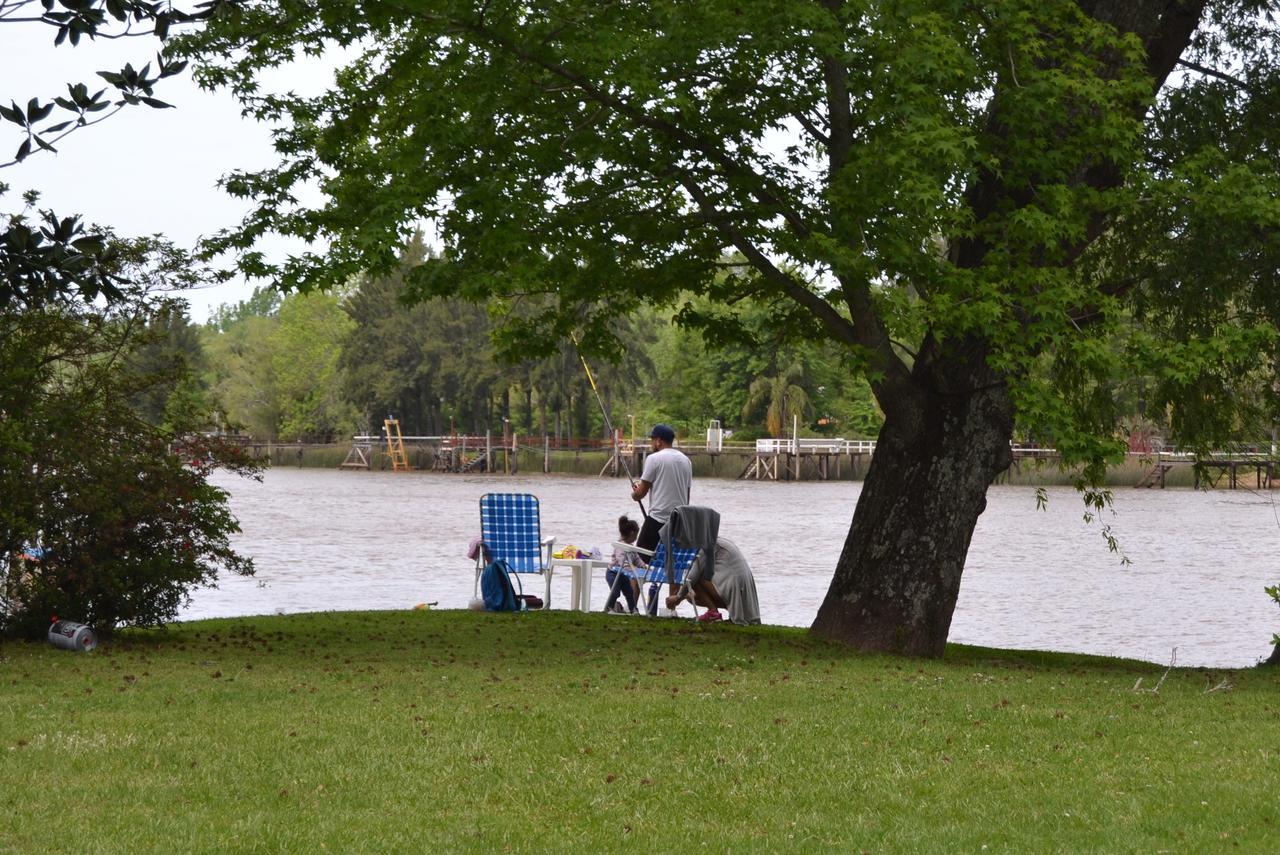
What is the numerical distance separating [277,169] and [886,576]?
5.98 metres

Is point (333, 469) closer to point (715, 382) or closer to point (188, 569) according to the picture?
point (715, 382)

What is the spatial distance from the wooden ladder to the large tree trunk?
3223 inches

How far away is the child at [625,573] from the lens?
Result: 15.7 metres

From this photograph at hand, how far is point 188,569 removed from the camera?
39.4 feet

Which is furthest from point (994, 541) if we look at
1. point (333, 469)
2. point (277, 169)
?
point (333, 469)

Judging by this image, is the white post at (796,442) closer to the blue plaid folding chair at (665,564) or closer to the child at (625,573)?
the child at (625,573)

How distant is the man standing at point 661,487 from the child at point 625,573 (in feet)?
1.44

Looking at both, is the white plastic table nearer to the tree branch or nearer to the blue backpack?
the blue backpack

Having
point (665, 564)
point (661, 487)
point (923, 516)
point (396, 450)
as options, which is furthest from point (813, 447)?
point (923, 516)

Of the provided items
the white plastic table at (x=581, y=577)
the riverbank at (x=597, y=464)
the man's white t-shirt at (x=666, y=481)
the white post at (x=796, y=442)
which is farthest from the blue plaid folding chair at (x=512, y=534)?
the white post at (x=796, y=442)

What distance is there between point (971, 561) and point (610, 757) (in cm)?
2740

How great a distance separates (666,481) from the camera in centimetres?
1506

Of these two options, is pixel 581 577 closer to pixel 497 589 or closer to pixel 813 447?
pixel 497 589

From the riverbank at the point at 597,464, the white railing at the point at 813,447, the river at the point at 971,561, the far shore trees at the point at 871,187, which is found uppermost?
the far shore trees at the point at 871,187
